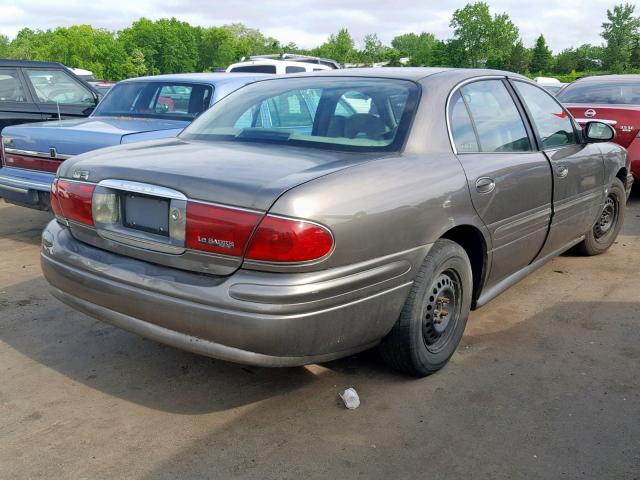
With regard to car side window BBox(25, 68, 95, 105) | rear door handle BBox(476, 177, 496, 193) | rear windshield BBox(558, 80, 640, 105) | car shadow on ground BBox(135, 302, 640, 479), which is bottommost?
car shadow on ground BBox(135, 302, 640, 479)

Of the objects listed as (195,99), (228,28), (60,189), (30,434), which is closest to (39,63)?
(195,99)

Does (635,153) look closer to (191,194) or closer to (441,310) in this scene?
(441,310)

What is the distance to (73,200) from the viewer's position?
10.2 ft

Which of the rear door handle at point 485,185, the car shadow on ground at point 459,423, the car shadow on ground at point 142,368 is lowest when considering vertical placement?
the car shadow on ground at point 142,368

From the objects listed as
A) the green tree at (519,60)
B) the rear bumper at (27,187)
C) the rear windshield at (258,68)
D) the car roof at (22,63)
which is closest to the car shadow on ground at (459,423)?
the rear bumper at (27,187)

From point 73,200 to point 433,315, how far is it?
1.86 meters

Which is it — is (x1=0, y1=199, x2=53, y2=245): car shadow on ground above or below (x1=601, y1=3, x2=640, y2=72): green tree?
below

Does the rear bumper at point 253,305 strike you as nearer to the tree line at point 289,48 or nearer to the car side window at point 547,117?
the car side window at point 547,117

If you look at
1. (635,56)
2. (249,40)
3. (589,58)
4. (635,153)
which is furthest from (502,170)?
(249,40)

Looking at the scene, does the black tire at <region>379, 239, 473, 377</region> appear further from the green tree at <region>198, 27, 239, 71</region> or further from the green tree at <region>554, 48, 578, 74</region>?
the green tree at <region>198, 27, 239, 71</region>

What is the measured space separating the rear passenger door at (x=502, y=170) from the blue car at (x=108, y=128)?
96.7 inches

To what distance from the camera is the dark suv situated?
7934 mm

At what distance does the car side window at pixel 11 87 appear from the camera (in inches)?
Result: 314

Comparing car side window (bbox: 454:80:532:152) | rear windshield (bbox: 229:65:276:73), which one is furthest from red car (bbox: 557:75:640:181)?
rear windshield (bbox: 229:65:276:73)
